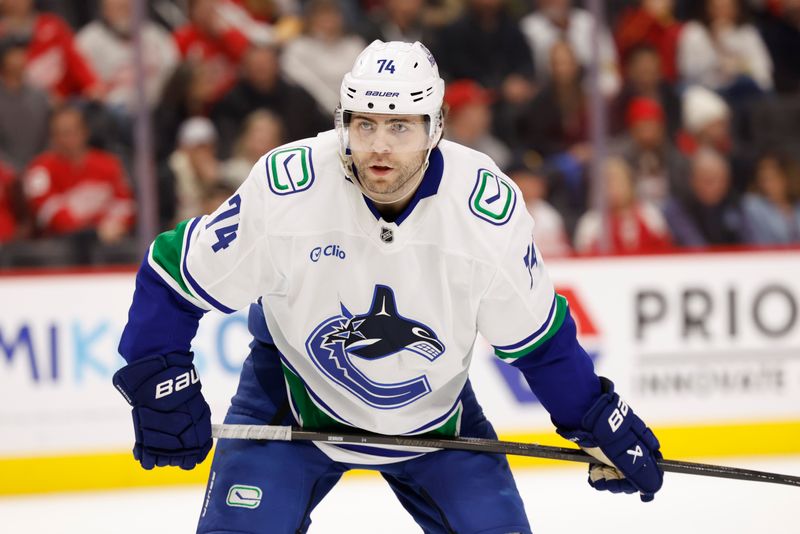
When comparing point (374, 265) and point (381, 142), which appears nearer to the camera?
point (381, 142)

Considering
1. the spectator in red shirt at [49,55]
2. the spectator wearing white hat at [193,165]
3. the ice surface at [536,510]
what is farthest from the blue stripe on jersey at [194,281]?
the spectator in red shirt at [49,55]

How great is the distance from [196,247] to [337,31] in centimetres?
326

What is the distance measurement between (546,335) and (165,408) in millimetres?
874

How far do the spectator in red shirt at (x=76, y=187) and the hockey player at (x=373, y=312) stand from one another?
8.00ft

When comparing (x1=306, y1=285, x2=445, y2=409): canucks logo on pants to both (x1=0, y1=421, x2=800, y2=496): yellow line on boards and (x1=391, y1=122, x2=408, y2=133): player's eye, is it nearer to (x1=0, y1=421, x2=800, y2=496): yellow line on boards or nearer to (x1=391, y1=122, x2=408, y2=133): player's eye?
(x1=391, y1=122, x2=408, y2=133): player's eye

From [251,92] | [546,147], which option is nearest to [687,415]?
[546,147]

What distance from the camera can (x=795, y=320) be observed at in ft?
16.7

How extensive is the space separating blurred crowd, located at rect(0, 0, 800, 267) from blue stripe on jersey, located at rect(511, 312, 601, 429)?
8.28 ft

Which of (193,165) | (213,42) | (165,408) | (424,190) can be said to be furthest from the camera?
(213,42)

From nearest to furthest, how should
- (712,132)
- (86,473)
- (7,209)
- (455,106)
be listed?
(86,473)
(7,209)
(455,106)
(712,132)

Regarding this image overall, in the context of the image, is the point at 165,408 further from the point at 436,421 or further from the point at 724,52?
the point at 724,52

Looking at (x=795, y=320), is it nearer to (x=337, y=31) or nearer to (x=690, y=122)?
(x=690, y=122)

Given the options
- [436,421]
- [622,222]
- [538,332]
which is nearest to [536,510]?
[622,222]

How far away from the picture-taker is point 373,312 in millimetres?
2578
